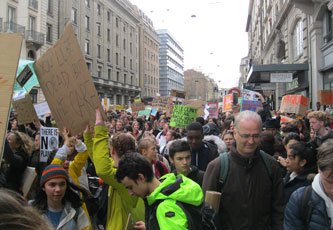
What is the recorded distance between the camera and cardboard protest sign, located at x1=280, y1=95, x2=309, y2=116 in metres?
9.01

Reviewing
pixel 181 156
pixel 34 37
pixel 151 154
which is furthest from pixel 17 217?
pixel 34 37

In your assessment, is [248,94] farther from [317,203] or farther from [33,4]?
[33,4]

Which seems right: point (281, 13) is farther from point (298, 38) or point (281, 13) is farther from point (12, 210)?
point (12, 210)

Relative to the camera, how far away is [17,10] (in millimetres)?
28047

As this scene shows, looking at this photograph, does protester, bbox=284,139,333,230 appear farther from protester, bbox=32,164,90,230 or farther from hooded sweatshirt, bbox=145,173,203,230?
protester, bbox=32,164,90,230

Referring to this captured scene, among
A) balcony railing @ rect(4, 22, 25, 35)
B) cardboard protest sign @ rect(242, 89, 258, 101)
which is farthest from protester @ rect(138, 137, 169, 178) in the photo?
balcony railing @ rect(4, 22, 25, 35)

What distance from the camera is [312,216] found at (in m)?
2.06

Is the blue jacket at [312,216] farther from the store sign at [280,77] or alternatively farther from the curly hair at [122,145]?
the store sign at [280,77]

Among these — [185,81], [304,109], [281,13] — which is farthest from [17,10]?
[185,81]

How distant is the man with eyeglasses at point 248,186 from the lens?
2439 millimetres

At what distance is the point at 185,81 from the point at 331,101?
11454 cm

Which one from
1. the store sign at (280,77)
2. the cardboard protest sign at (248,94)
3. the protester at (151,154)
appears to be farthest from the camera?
the store sign at (280,77)

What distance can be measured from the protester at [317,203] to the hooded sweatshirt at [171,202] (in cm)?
80

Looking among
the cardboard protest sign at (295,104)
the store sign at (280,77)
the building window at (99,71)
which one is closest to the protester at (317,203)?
the cardboard protest sign at (295,104)
